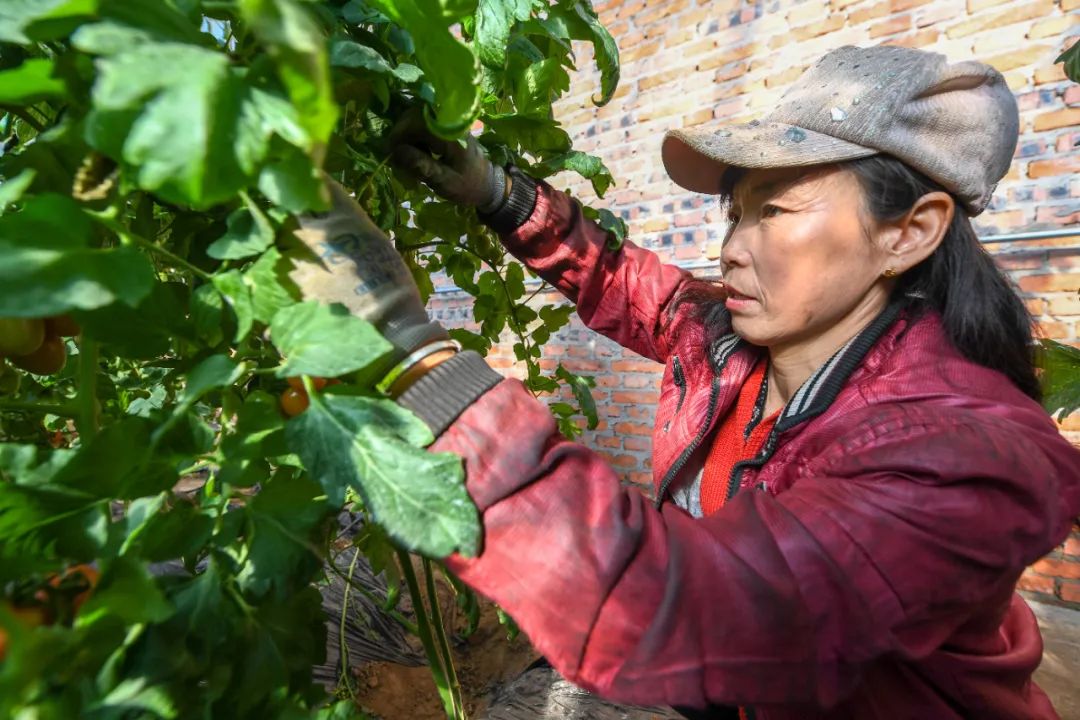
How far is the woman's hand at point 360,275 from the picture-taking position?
1.29 feet

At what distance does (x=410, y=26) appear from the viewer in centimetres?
34

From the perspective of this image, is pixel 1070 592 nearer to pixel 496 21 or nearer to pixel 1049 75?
pixel 1049 75

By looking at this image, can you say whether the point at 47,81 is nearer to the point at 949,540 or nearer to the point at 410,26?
the point at 410,26

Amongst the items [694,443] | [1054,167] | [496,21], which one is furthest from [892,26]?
[496,21]

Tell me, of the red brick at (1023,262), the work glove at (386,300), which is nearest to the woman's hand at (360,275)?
the work glove at (386,300)

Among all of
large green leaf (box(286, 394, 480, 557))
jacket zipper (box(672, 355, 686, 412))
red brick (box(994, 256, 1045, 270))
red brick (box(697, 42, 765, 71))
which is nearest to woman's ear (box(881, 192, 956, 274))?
jacket zipper (box(672, 355, 686, 412))

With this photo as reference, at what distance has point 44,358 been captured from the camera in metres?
0.46

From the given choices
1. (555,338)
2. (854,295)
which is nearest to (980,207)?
(854,295)

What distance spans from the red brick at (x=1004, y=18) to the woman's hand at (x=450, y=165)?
1.78m

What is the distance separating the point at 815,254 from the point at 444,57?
0.53 m

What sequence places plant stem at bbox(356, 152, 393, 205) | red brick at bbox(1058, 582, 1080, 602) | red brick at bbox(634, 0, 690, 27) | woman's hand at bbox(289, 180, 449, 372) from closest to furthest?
woman's hand at bbox(289, 180, 449, 372)
plant stem at bbox(356, 152, 393, 205)
red brick at bbox(1058, 582, 1080, 602)
red brick at bbox(634, 0, 690, 27)

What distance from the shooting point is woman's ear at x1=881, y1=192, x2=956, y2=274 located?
2.42 feet

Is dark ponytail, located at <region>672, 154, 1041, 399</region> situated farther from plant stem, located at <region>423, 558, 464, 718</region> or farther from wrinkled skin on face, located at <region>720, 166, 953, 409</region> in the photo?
plant stem, located at <region>423, 558, 464, 718</region>

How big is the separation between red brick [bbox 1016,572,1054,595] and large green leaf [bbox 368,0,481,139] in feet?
7.75
